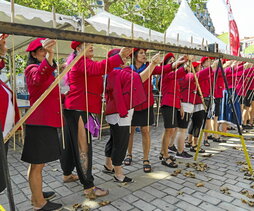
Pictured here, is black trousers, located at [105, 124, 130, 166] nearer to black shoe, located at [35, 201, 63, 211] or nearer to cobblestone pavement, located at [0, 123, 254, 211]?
cobblestone pavement, located at [0, 123, 254, 211]

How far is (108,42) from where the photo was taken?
213cm

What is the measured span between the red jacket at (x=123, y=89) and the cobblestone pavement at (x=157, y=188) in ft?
3.66

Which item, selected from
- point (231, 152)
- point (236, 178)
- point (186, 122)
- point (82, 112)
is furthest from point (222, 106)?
point (82, 112)

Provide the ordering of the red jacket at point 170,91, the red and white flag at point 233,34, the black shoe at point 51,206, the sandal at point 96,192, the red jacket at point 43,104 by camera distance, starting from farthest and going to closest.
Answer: the red and white flag at point 233,34 < the red jacket at point 170,91 < the sandal at point 96,192 < the black shoe at point 51,206 < the red jacket at point 43,104

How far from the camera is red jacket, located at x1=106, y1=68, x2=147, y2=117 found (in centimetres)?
297

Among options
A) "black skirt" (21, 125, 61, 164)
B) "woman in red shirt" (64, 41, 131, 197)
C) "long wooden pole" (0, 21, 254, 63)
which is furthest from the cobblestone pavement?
"long wooden pole" (0, 21, 254, 63)

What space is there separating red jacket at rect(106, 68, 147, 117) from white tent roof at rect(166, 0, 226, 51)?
230 inches

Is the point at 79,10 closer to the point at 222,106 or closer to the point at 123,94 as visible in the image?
the point at 222,106

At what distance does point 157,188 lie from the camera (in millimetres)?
3078

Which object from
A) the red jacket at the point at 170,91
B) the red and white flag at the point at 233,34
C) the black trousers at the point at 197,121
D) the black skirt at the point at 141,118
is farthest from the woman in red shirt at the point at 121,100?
the red and white flag at the point at 233,34

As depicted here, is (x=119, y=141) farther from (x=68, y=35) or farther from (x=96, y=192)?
(x=68, y=35)

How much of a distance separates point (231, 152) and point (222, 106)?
1.40m

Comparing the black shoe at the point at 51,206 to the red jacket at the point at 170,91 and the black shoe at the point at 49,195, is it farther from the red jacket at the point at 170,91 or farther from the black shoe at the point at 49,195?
the red jacket at the point at 170,91

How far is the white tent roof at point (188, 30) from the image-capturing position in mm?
8375
